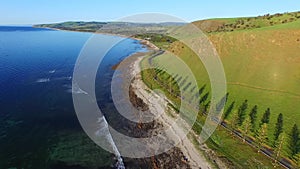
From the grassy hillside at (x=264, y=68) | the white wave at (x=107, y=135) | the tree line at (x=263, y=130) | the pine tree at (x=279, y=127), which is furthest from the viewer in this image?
the grassy hillside at (x=264, y=68)

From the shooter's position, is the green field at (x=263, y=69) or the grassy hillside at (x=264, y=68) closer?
the green field at (x=263, y=69)

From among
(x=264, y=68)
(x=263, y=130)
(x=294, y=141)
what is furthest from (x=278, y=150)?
(x=264, y=68)

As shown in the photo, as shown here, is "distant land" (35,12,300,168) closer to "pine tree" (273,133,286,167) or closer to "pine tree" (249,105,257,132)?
"pine tree" (249,105,257,132)

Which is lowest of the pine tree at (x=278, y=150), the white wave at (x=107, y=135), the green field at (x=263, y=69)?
the white wave at (x=107, y=135)

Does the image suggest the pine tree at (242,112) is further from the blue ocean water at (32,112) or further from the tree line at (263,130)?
the blue ocean water at (32,112)

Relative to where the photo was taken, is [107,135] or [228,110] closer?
[107,135]

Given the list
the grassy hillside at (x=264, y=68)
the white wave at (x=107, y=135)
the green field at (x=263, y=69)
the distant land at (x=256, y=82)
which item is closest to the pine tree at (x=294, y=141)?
the distant land at (x=256, y=82)

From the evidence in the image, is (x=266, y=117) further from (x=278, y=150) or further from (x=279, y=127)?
(x=278, y=150)

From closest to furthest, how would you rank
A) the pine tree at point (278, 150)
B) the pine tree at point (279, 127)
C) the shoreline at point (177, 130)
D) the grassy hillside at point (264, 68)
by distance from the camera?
the pine tree at point (278, 150) → the shoreline at point (177, 130) → the pine tree at point (279, 127) → the grassy hillside at point (264, 68)
